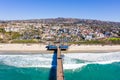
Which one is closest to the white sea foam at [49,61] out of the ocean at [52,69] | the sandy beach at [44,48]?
the ocean at [52,69]

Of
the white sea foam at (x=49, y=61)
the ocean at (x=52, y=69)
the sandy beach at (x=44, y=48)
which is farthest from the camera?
the sandy beach at (x=44, y=48)

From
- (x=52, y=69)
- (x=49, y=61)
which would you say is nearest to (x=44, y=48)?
(x=49, y=61)

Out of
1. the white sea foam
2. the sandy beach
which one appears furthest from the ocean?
the sandy beach

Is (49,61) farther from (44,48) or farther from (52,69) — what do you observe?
(44,48)

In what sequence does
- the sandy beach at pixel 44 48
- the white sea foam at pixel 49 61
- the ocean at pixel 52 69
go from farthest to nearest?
the sandy beach at pixel 44 48, the white sea foam at pixel 49 61, the ocean at pixel 52 69

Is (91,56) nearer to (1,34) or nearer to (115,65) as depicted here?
(115,65)

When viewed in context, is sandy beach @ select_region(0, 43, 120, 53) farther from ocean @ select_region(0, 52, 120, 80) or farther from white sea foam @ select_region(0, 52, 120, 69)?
ocean @ select_region(0, 52, 120, 80)

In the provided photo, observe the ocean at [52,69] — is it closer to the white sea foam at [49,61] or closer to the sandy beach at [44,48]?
the white sea foam at [49,61]

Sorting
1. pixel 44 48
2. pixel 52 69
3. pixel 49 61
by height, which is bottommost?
pixel 44 48

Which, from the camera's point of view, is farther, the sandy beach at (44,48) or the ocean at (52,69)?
the sandy beach at (44,48)

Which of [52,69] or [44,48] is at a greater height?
[52,69]

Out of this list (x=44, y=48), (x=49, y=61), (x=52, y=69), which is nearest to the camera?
(x=52, y=69)
